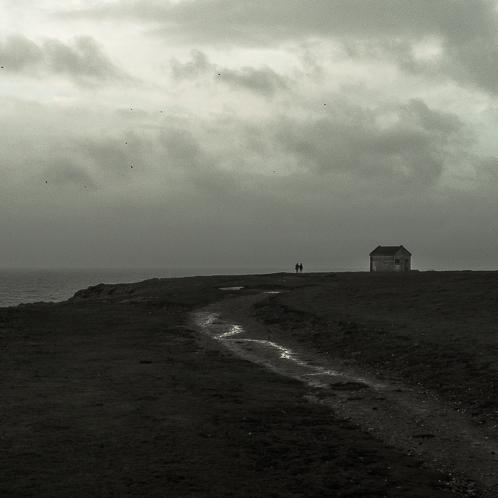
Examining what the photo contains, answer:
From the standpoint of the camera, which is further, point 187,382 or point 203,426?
point 187,382

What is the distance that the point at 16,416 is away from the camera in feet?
60.2

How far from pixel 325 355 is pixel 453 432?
48.0ft

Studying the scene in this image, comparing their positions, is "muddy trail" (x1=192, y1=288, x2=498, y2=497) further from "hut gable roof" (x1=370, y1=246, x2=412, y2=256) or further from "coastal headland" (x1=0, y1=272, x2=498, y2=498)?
"hut gable roof" (x1=370, y1=246, x2=412, y2=256)

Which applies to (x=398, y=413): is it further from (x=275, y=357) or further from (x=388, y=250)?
(x=388, y=250)

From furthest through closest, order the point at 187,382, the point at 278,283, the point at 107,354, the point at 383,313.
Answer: the point at 278,283, the point at 383,313, the point at 107,354, the point at 187,382

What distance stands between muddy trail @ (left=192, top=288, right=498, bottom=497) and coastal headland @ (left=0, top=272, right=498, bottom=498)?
2.7 inches

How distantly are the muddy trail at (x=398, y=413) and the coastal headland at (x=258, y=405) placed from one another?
0.07 m

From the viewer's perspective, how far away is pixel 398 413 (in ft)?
64.8

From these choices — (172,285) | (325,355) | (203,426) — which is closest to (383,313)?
(325,355)

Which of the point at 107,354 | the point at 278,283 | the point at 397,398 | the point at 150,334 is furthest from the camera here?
the point at 278,283

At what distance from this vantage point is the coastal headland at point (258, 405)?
44.4 ft

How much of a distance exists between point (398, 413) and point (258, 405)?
15.1 ft

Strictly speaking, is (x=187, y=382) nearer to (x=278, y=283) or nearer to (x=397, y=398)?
(x=397, y=398)

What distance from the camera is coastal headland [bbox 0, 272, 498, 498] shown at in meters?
13.5
